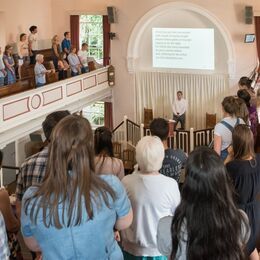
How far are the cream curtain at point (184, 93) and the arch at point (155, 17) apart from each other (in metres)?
0.42

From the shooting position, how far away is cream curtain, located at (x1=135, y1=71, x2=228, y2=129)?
1445 centimetres

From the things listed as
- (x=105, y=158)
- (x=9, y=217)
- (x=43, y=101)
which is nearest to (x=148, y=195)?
(x=105, y=158)

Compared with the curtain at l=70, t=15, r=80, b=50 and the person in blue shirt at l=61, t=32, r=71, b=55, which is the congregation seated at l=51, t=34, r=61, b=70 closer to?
the person in blue shirt at l=61, t=32, r=71, b=55

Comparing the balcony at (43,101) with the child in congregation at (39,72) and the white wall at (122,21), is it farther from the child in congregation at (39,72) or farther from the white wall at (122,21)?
the white wall at (122,21)

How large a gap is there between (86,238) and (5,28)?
40.4 ft

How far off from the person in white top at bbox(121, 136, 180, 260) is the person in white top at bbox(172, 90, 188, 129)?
37.5ft

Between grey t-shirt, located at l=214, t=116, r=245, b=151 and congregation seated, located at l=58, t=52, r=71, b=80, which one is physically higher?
congregation seated, located at l=58, t=52, r=71, b=80

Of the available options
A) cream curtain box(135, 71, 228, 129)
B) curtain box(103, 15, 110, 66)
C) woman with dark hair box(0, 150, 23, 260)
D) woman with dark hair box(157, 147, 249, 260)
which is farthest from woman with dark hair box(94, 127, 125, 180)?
curtain box(103, 15, 110, 66)

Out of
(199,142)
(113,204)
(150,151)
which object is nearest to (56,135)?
(113,204)

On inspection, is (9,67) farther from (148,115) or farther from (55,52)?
(148,115)

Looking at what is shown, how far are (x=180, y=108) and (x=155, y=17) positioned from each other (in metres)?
2.78

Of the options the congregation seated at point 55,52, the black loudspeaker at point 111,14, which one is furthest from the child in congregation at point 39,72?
the black loudspeaker at point 111,14

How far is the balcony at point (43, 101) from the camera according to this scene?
1059cm

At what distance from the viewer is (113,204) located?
227 cm
